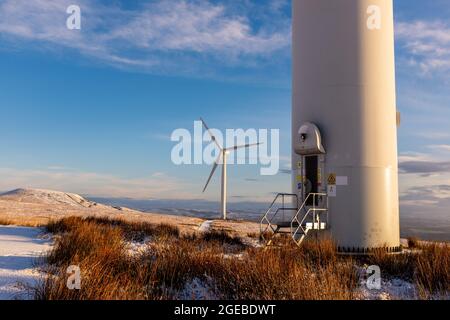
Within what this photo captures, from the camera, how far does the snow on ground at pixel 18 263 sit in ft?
23.4

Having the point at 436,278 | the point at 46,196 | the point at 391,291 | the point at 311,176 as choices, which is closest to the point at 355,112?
the point at 311,176

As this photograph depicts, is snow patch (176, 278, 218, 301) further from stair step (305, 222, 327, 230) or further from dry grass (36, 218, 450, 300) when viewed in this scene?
stair step (305, 222, 327, 230)

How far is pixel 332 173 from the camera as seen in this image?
16.0m

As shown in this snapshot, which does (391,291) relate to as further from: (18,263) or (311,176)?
(311,176)

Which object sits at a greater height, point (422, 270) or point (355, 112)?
point (355, 112)

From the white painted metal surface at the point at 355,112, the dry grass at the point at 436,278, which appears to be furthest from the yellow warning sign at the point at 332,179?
the dry grass at the point at 436,278

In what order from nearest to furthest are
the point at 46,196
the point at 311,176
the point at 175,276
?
the point at 175,276
the point at 311,176
the point at 46,196

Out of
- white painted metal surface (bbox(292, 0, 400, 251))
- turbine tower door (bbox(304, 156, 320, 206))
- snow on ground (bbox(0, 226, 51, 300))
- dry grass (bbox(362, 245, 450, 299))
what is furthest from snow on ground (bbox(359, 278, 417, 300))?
turbine tower door (bbox(304, 156, 320, 206))

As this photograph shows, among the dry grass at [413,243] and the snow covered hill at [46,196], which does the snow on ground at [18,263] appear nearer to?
the dry grass at [413,243]

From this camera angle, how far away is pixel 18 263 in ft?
31.7

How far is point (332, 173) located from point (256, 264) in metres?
8.47

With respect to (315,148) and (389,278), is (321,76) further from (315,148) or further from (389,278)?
(389,278)

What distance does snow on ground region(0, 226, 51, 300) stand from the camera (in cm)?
713
